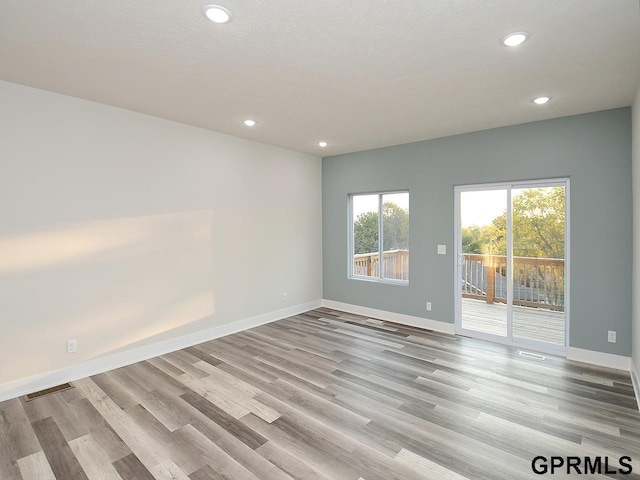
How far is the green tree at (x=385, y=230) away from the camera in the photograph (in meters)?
5.24

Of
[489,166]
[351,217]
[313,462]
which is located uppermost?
[489,166]

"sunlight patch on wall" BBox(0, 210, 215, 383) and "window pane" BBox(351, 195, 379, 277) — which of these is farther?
"window pane" BBox(351, 195, 379, 277)

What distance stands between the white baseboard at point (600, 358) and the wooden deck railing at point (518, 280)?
489 mm

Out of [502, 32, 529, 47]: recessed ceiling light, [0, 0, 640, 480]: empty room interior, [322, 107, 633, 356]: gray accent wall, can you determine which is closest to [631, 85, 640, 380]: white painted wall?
[0, 0, 640, 480]: empty room interior

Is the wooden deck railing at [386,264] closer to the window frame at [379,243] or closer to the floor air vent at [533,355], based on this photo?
the window frame at [379,243]

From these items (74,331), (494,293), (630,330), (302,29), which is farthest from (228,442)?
(630,330)

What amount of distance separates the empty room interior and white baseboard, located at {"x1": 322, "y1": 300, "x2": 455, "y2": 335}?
0.07 metres

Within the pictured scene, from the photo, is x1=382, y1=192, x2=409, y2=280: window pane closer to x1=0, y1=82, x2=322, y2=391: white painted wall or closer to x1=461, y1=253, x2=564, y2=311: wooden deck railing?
x1=461, y1=253, x2=564, y2=311: wooden deck railing

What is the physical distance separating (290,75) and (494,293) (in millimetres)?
3626

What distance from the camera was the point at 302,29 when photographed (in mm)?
2111

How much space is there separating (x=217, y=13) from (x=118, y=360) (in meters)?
3.45

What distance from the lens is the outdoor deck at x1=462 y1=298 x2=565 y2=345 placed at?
13.0 feet

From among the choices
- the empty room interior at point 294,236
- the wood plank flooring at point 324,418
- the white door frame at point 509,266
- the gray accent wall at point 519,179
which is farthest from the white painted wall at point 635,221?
the white door frame at point 509,266

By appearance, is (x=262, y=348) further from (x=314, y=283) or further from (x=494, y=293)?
(x=494, y=293)
